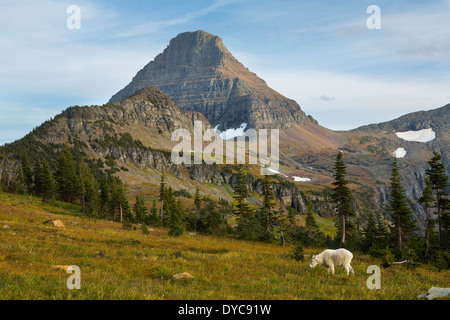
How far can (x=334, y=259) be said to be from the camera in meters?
17.4

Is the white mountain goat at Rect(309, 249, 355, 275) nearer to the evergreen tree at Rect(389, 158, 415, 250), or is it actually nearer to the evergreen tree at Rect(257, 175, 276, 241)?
the evergreen tree at Rect(389, 158, 415, 250)

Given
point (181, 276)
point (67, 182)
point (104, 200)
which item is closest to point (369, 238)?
point (181, 276)

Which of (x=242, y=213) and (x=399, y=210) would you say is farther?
(x=242, y=213)

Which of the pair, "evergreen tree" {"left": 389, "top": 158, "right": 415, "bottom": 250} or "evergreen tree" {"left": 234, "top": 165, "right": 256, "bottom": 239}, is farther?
"evergreen tree" {"left": 234, "top": 165, "right": 256, "bottom": 239}

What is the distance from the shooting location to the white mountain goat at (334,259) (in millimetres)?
17031

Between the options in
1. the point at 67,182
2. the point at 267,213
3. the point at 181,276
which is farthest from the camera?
the point at 67,182

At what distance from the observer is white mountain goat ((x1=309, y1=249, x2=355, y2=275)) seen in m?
17.0

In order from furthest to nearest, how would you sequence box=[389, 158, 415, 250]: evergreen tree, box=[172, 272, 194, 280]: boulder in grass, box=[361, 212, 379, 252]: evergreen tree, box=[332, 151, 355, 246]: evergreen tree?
box=[361, 212, 379, 252]: evergreen tree → box=[389, 158, 415, 250]: evergreen tree → box=[332, 151, 355, 246]: evergreen tree → box=[172, 272, 194, 280]: boulder in grass

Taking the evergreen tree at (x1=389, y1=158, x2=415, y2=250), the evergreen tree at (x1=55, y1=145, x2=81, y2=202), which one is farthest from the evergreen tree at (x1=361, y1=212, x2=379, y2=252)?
the evergreen tree at (x1=55, y1=145, x2=81, y2=202)

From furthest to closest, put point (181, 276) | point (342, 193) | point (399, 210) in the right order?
A: point (399, 210) → point (342, 193) → point (181, 276)

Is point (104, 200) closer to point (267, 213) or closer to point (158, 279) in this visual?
point (267, 213)
